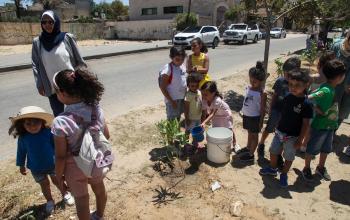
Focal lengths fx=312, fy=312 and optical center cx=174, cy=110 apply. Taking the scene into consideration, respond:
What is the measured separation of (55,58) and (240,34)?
73.8ft

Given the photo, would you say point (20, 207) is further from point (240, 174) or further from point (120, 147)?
point (240, 174)

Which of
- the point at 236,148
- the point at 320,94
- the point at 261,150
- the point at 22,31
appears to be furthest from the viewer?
the point at 22,31

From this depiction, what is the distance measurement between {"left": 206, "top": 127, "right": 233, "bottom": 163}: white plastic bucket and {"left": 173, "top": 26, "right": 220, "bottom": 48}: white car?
17277mm

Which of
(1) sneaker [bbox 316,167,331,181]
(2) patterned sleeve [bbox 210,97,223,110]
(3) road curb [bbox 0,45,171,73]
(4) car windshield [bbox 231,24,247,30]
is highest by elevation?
(4) car windshield [bbox 231,24,247,30]

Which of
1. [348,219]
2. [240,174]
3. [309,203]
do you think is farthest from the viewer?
[240,174]

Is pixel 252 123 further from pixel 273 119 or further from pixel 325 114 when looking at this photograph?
pixel 325 114

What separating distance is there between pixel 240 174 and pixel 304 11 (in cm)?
470

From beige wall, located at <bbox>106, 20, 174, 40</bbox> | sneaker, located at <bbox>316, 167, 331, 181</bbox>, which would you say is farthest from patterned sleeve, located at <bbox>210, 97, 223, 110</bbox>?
beige wall, located at <bbox>106, 20, 174, 40</bbox>

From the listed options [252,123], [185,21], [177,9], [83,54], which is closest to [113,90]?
[252,123]

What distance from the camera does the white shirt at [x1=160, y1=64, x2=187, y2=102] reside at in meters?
4.07

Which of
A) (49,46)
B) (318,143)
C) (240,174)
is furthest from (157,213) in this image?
(49,46)

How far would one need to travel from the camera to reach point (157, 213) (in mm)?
3195

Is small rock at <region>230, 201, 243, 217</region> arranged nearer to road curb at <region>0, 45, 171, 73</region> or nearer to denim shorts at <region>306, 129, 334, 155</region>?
denim shorts at <region>306, 129, 334, 155</region>

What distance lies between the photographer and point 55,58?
370 cm
